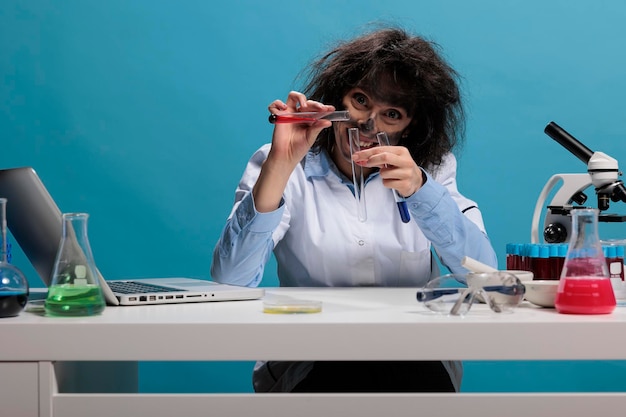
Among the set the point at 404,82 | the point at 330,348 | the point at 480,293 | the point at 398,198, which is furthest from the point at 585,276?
the point at 404,82

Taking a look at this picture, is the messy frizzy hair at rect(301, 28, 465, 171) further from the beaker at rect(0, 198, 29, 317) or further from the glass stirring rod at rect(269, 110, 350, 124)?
the beaker at rect(0, 198, 29, 317)

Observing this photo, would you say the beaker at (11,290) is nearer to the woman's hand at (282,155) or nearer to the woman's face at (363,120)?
the woman's hand at (282,155)

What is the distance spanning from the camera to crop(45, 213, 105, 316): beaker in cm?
122

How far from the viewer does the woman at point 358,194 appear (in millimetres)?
1778

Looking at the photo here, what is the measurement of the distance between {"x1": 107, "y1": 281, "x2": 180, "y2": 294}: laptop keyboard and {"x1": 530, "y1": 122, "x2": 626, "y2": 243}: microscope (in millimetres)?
940

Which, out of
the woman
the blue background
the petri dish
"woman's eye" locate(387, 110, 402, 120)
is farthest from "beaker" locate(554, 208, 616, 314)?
the blue background

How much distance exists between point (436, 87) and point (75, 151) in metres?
2.17

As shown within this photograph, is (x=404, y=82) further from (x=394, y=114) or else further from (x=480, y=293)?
(x=480, y=293)

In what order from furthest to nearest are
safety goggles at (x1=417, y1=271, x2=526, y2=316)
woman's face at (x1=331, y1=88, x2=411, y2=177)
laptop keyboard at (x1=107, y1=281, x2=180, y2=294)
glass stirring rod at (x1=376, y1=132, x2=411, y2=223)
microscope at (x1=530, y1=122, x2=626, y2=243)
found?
1. woman's face at (x1=331, y1=88, x2=411, y2=177)
2. microscope at (x1=530, y1=122, x2=626, y2=243)
3. glass stirring rod at (x1=376, y1=132, x2=411, y2=223)
4. laptop keyboard at (x1=107, y1=281, x2=180, y2=294)
5. safety goggles at (x1=417, y1=271, x2=526, y2=316)

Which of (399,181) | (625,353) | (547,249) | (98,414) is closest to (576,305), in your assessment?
(625,353)

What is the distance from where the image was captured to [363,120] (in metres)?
1.95

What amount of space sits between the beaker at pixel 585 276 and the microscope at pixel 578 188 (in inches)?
24.7

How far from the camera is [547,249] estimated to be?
1517 mm

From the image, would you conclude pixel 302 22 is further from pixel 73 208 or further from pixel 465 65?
pixel 73 208
